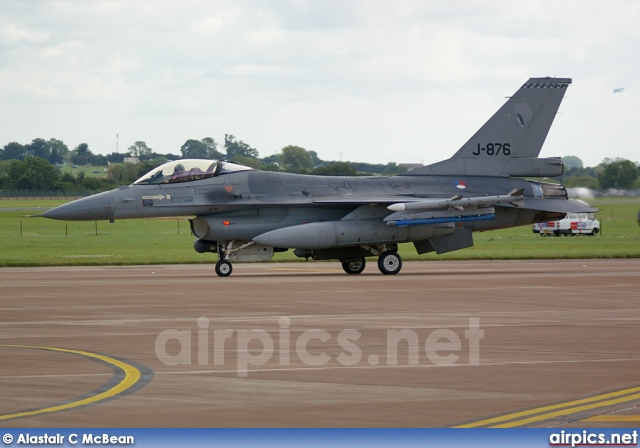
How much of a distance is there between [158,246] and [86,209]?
2010 cm

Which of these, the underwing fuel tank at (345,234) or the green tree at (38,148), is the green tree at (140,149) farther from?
the underwing fuel tank at (345,234)

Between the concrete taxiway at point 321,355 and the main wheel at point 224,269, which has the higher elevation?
the main wheel at point 224,269

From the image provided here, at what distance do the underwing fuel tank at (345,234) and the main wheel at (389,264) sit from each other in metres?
0.49

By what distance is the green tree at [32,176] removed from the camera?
74938 mm

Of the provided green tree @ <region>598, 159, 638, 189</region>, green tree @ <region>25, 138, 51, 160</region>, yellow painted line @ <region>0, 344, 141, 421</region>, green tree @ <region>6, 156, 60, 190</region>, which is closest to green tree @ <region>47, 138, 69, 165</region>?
green tree @ <region>25, 138, 51, 160</region>

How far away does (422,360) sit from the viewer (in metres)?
12.0

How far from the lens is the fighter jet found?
27047 mm

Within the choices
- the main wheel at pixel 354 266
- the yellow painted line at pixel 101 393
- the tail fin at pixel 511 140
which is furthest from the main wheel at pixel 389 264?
the yellow painted line at pixel 101 393

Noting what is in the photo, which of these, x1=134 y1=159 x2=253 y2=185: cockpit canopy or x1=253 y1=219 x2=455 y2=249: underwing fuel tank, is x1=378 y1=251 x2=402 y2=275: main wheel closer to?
x1=253 y1=219 x2=455 y2=249: underwing fuel tank

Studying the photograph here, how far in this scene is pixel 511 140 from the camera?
29688 mm

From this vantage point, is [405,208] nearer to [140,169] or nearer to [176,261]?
[176,261]

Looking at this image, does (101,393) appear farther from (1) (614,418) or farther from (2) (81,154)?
(2) (81,154)

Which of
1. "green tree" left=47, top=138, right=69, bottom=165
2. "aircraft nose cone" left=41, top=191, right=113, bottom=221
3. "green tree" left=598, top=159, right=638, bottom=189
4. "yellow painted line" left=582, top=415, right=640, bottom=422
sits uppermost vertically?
"green tree" left=47, top=138, right=69, bottom=165

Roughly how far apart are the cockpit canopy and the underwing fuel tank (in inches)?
A: 90.5
